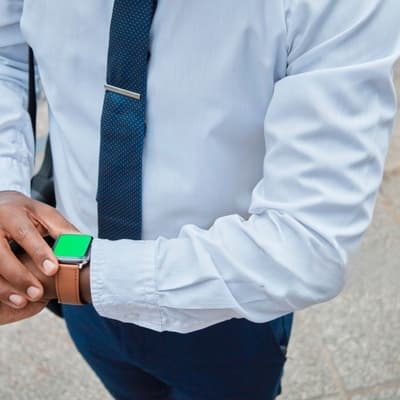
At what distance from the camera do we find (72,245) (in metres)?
1.23

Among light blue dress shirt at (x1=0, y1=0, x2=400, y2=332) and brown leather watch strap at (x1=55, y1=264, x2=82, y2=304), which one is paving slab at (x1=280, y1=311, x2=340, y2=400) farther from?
brown leather watch strap at (x1=55, y1=264, x2=82, y2=304)

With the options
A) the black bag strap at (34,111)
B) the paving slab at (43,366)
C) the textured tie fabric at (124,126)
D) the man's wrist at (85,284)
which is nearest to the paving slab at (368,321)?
the paving slab at (43,366)

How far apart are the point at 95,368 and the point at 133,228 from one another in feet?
1.96

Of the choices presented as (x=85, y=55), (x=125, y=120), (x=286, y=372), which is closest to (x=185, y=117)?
(x=125, y=120)

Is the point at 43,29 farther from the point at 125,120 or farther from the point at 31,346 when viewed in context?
the point at 31,346

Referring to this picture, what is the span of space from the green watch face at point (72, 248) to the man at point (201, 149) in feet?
0.04

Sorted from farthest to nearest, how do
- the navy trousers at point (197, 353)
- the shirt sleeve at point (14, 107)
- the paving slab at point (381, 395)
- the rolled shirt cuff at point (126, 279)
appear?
the paving slab at point (381, 395) → the navy trousers at point (197, 353) → the shirt sleeve at point (14, 107) → the rolled shirt cuff at point (126, 279)

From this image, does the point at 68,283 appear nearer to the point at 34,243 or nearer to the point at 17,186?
the point at 34,243

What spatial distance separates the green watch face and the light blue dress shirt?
0.7 inches

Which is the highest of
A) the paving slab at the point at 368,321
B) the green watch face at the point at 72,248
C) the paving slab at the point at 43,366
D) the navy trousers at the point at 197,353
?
the green watch face at the point at 72,248

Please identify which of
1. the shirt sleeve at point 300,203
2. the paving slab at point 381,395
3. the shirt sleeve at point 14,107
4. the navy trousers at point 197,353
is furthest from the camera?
the paving slab at point 381,395

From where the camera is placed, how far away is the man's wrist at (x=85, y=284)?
4.02 ft

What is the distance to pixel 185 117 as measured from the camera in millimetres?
1252

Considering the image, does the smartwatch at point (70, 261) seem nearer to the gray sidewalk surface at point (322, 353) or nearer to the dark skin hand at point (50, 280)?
the dark skin hand at point (50, 280)
